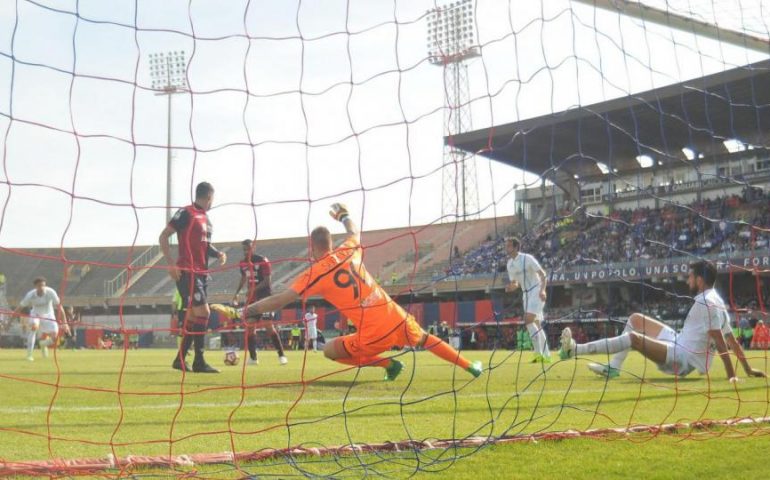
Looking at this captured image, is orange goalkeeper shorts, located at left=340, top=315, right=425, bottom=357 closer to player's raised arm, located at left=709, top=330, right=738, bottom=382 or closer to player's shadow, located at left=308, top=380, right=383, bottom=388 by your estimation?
player's shadow, located at left=308, top=380, right=383, bottom=388

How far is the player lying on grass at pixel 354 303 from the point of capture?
619 centimetres

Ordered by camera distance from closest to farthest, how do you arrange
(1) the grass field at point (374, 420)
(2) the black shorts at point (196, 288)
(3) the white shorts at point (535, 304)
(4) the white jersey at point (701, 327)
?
(1) the grass field at point (374, 420)
(4) the white jersey at point (701, 327)
(2) the black shorts at point (196, 288)
(3) the white shorts at point (535, 304)

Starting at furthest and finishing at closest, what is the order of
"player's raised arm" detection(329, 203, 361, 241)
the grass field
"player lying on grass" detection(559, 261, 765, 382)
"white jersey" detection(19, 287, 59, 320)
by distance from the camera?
"white jersey" detection(19, 287, 59, 320), "player lying on grass" detection(559, 261, 765, 382), "player's raised arm" detection(329, 203, 361, 241), the grass field

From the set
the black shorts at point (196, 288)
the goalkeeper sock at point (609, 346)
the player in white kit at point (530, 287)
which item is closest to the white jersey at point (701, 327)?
the goalkeeper sock at point (609, 346)

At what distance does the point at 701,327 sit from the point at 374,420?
3939mm

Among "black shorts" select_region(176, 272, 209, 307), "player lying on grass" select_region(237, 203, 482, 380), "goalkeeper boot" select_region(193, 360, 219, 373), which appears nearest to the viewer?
"player lying on grass" select_region(237, 203, 482, 380)

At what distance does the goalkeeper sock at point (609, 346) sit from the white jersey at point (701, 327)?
1.59ft

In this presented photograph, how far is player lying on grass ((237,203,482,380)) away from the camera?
20.3ft

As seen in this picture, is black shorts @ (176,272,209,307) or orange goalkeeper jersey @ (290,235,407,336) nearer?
orange goalkeeper jersey @ (290,235,407,336)

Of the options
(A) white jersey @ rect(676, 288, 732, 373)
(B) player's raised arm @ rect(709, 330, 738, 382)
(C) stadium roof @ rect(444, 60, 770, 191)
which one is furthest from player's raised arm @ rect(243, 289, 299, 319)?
(B) player's raised arm @ rect(709, 330, 738, 382)

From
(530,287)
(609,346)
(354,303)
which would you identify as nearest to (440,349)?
(354,303)

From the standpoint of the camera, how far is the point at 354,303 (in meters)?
6.57

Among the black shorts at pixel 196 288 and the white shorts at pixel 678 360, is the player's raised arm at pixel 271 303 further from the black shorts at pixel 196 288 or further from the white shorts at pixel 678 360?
the white shorts at pixel 678 360

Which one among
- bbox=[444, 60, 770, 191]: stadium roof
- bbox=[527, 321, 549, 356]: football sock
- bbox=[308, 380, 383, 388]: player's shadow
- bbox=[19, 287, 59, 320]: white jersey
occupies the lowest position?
bbox=[308, 380, 383, 388]: player's shadow
